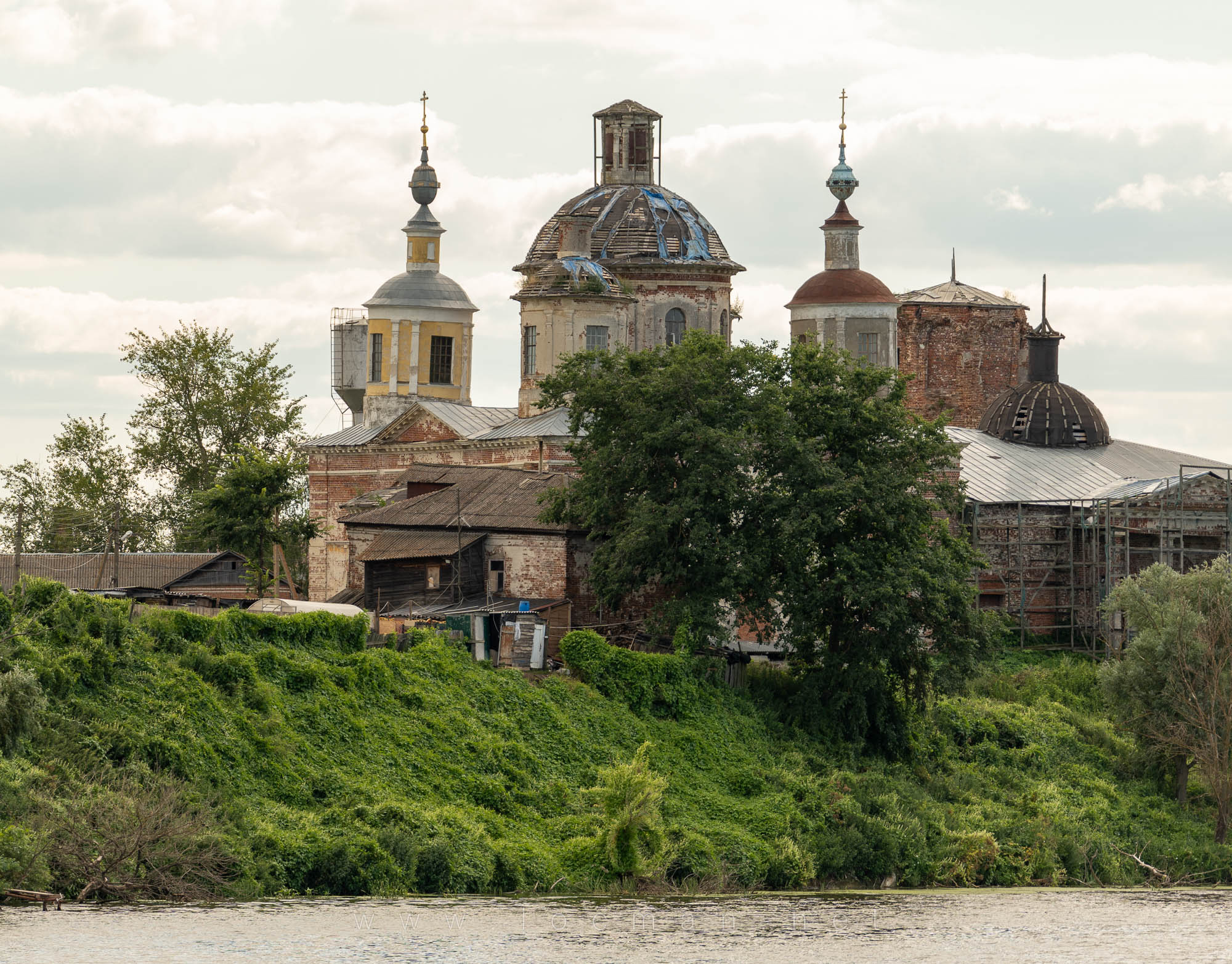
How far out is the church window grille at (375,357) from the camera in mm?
58406

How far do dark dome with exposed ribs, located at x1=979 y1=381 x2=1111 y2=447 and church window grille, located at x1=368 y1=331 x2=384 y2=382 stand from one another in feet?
63.0

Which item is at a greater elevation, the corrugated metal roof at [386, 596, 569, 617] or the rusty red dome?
the rusty red dome

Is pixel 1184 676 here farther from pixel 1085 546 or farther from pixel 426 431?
pixel 426 431

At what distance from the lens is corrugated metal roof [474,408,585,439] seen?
163 ft

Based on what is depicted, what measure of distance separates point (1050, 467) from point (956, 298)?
1377cm

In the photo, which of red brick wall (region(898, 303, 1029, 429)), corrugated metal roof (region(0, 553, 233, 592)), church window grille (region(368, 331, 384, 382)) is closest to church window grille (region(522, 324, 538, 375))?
church window grille (region(368, 331, 384, 382))

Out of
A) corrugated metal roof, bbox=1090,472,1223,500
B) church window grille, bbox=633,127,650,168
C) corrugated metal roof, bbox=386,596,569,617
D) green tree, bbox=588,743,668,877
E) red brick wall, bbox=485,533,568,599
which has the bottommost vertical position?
green tree, bbox=588,743,668,877

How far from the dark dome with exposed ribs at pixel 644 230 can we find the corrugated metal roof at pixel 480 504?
10599 mm

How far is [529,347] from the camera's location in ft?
175

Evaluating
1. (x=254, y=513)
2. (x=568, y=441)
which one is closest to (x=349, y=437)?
(x=254, y=513)

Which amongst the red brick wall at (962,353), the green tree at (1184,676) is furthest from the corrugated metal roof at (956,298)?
the green tree at (1184,676)

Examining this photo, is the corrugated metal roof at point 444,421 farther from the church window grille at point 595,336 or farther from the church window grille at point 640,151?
the church window grille at point 640,151

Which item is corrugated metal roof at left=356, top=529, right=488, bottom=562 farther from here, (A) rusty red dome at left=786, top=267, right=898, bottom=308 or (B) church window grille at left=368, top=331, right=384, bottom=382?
(A) rusty red dome at left=786, top=267, right=898, bottom=308

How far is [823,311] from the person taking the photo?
60094mm
